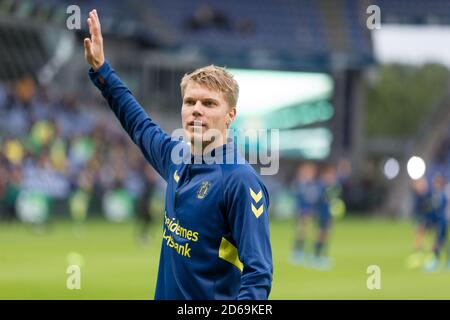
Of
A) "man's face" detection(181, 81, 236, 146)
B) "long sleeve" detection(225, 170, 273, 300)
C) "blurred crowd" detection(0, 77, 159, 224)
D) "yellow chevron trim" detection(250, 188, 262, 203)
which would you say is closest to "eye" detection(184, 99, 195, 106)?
"man's face" detection(181, 81, 236, 146)

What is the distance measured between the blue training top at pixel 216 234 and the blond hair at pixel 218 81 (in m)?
0.28

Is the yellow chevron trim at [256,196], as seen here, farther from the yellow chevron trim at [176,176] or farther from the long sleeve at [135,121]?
the long sleeve at [135,121]

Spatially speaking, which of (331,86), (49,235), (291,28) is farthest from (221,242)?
(291,28)

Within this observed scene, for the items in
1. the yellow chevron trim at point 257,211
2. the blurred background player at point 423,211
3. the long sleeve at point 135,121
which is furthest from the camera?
the blurred background player at point 423,211

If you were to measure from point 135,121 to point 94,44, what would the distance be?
55 centimetres

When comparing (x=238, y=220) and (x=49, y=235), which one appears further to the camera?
(x=49, y=235)

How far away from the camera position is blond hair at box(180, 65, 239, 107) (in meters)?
4.98

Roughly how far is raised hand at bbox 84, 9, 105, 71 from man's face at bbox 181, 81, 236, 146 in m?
0.73

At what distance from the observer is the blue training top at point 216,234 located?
4.80m

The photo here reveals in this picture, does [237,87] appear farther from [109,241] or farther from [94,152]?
[94,152]

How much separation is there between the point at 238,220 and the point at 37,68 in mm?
35792

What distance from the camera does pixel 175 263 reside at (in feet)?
16.8
